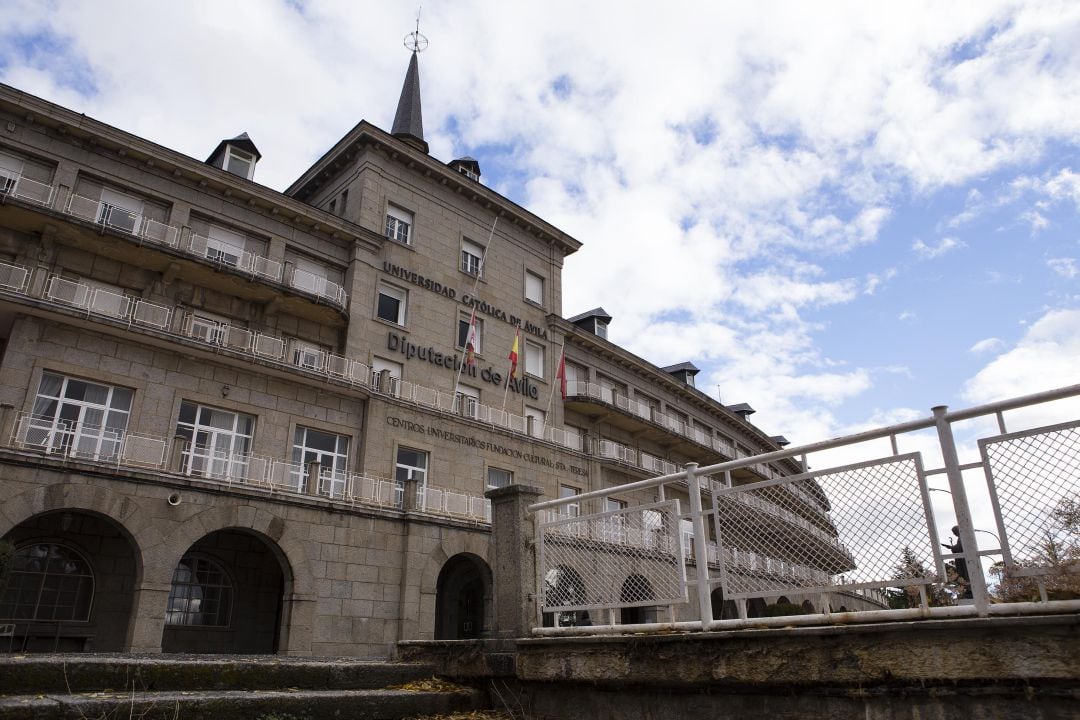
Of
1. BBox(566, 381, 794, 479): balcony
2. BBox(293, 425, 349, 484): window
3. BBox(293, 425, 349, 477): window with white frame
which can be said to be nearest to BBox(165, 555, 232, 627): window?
BBox(293, 425, 349, 484): window

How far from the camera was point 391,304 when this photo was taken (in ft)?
87.4

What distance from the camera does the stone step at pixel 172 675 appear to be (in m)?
4.74

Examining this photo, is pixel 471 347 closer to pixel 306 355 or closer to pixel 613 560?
pixel 306 355

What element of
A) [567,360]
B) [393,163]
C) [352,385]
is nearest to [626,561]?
[352,385]

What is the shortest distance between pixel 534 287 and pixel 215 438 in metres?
15.8

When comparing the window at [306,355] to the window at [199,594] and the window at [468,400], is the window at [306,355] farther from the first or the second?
the window at [199,594]

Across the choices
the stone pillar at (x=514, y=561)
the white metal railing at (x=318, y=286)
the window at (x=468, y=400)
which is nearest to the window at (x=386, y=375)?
the white metal railing at (x=318, y=286)

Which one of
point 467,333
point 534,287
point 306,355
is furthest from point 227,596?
point 534,287

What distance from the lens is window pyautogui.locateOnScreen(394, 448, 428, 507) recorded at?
2368 centimetres

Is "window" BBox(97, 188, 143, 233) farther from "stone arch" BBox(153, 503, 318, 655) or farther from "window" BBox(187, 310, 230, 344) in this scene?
"stone arch" BBox(153, 503, 318, 655)

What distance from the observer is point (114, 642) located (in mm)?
17938

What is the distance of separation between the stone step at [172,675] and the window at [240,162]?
2257cm

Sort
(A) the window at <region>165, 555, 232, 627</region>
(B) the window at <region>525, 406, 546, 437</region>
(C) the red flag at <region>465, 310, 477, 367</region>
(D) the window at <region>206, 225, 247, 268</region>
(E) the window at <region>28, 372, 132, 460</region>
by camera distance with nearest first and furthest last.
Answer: (E) the window at <region>28, 372, 132, 460</region> → (A) the window at <region>165, 555, 232, 627</region> → (D) the window at <region>206, 225, 247, 268</region> → (C) the red flag at <region>465, 310, 477, 367</region> → (B) the window at <region>525, 406, 546, 437</region>

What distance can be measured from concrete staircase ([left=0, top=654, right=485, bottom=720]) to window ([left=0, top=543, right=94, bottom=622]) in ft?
49.5
